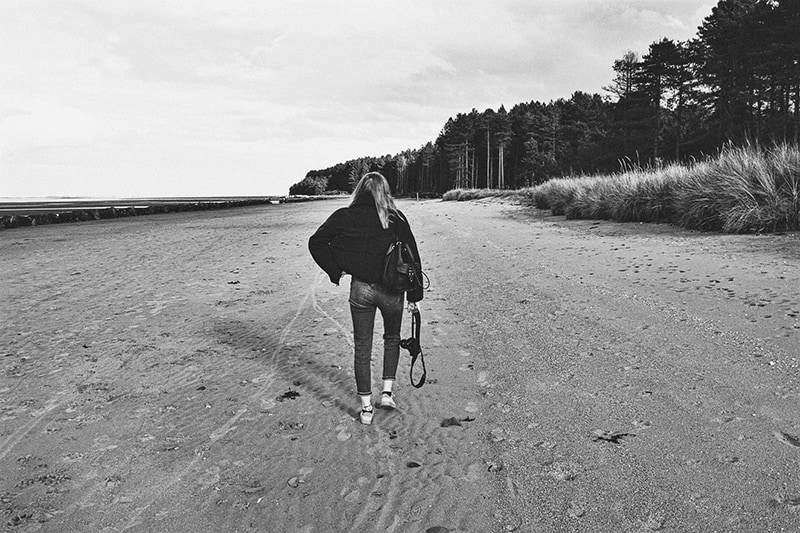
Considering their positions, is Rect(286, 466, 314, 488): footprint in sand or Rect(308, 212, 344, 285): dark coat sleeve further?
Rect(308, 212, 344, 285): dark coat sleeve

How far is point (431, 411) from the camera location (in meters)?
4.56

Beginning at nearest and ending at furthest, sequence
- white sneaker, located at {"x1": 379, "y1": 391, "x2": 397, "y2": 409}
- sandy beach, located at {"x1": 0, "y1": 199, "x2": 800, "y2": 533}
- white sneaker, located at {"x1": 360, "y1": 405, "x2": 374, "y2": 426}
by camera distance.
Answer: sandy beach, located at {"x1": 0, "y1": 199, "x2": 800, "y2": 533}
white sneaker, located at {"x1": 360, "y1": 405, "x2": 374, "y2": 426}
white sneaker, located at {"x1": 379, "y1": 391, "x2": 397, "y2": 409}

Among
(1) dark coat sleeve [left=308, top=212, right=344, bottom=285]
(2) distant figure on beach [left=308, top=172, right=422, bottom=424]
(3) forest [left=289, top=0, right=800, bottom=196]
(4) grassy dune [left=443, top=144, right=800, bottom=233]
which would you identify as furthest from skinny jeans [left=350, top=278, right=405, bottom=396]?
(3) forest [left=289, top=0, right=800, bottom=196]

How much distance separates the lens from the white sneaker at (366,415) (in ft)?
14.3

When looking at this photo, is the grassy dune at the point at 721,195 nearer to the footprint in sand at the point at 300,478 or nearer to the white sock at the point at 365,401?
the white sock at the point at 365,401

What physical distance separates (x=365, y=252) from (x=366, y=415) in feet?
3.96

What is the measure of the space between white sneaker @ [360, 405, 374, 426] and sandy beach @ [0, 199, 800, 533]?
3.5 inches

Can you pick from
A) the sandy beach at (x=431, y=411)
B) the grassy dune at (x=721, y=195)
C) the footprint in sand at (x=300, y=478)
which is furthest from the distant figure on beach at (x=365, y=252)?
the grassy dune at (x=721, y=195)

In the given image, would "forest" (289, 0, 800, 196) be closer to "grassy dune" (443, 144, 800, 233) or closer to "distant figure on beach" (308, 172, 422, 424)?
"grassy dune" (443, 144, 800, 233)

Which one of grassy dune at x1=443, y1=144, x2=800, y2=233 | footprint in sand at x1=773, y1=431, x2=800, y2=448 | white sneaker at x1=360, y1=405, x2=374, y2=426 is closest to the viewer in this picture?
footprint in sand at x1=773, y1=431, x2=800, y2=448

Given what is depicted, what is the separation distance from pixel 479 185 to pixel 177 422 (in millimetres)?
104362

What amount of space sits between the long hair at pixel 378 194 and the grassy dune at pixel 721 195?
10.8 meters

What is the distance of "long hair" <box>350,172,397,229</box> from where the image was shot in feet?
14.5

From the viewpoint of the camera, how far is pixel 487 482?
3445 millimetres
